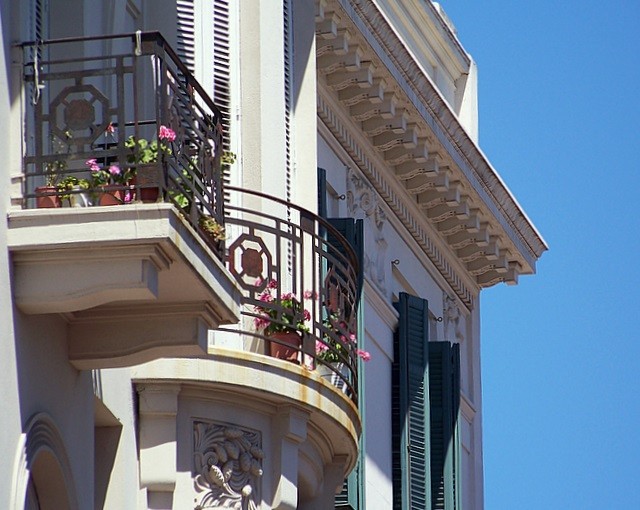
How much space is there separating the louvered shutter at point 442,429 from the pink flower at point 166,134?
42.8 feet

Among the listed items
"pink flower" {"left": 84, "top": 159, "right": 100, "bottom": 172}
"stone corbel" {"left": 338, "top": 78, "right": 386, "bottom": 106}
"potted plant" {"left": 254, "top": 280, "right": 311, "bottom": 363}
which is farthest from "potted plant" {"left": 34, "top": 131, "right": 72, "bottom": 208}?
"stone corbel" {"left": 338, "top": 78, "right": 386, "bottom": 106}

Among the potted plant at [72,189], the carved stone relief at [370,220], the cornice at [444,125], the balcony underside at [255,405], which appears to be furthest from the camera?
the carved stone relief at [370,220]

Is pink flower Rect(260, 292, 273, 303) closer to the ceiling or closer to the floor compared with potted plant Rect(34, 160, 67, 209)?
closer to the ceiling

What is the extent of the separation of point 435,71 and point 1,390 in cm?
1731

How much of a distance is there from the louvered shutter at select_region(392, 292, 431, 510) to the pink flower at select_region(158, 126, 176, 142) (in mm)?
11609

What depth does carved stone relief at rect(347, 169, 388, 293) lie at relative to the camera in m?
24.4

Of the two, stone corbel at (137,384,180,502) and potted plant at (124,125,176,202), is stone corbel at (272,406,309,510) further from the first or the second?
potted plant at (124,125,176,202)

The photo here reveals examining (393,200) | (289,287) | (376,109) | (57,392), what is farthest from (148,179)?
Answer: (393,200)

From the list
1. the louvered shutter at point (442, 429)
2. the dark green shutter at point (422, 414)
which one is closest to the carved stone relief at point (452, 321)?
the dark green shutter at point (422, 414)

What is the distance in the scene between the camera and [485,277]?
96.8 feet

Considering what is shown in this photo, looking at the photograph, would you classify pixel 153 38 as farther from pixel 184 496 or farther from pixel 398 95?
pixel 398 95

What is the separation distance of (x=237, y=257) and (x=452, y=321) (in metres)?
10.5

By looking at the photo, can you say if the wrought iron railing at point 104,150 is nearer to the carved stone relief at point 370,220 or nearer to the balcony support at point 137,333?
the balcony support at point 137,333

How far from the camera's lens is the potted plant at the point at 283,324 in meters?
17.3
